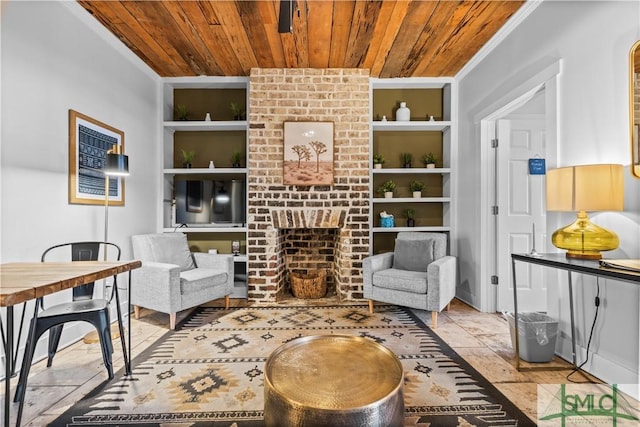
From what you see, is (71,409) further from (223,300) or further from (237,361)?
(223,300)

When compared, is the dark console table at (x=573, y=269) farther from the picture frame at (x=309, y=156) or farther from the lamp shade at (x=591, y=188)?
the picture frame at (x=309, y=156)

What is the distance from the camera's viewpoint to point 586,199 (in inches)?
71.6

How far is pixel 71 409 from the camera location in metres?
1.70

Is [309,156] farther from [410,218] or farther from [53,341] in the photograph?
[53,341]

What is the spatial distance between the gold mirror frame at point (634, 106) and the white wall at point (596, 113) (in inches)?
1.8

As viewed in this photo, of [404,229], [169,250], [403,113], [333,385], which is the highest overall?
[403,113]

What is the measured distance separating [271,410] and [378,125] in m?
3.57

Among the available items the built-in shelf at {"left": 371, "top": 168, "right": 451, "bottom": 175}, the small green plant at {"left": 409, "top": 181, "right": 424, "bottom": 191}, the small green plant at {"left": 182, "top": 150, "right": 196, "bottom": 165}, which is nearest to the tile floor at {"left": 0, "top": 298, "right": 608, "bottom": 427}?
the small green plant at {"left": 409, "top": 181, "right": 424, "bottom": 191}

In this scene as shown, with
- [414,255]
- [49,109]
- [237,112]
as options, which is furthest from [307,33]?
[414,255]

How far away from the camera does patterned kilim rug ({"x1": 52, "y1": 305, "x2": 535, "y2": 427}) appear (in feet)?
5.34

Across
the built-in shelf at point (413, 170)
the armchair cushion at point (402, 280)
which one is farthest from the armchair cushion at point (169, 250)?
the built-in shelf at point (413, 170)

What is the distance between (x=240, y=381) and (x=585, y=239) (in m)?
2.25

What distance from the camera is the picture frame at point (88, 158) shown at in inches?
101

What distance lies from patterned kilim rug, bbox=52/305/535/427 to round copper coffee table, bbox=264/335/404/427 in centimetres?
47
